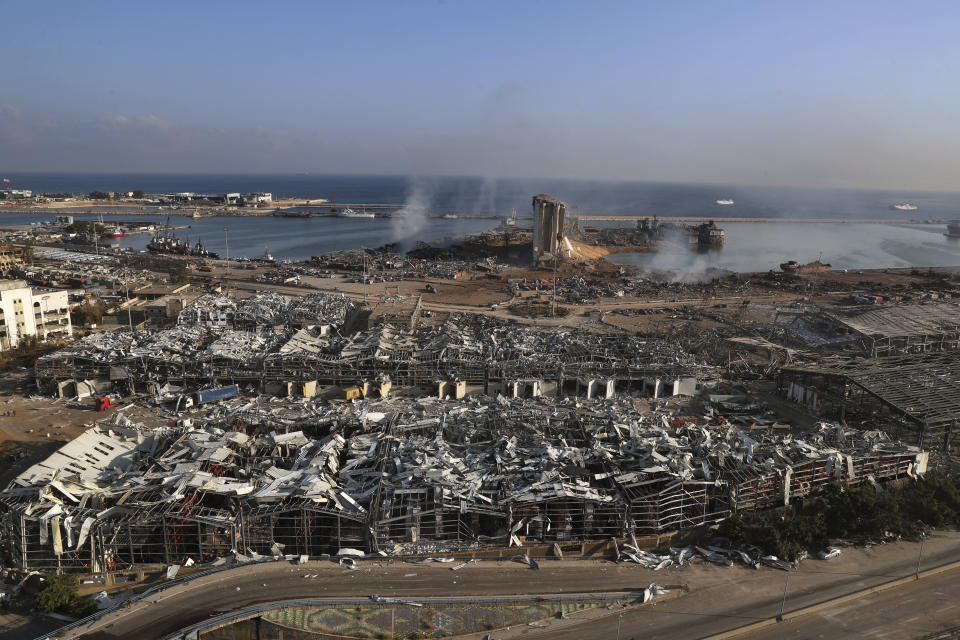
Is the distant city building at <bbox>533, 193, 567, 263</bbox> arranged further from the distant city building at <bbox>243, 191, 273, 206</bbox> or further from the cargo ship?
the distant city building at <bbox>243, 191, 273, 206</bbox>

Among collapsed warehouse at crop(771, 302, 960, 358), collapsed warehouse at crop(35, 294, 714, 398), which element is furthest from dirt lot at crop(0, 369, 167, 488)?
collapsed warehouse at crop(771, 302, 960, 358)

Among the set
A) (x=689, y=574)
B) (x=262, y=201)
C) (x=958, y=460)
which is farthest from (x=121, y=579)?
(x=262, y=201)

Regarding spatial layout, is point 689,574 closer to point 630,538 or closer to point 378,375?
point 630,538

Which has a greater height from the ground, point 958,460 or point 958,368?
point 958,368

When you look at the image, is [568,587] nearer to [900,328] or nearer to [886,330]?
[886,330]

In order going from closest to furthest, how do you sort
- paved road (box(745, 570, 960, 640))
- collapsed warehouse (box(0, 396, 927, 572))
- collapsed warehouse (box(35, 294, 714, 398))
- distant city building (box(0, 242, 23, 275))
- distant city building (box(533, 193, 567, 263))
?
paved road (box(745, 570, 960, 640)) → collapsed warehouse (box(0, 396, 927, 572)) → collapsed warehouse (box(35, 294, 714, 398)) → distant city building (box(0, 242, 23, 275)) → distant city building (box(533, 193, 567, 263))

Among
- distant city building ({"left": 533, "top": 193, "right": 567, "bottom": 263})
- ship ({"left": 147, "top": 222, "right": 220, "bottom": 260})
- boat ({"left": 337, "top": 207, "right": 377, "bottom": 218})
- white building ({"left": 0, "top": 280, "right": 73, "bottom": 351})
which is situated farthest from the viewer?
boat ({"left": 337, "top": 207, "right": 377, "bottom": 218})

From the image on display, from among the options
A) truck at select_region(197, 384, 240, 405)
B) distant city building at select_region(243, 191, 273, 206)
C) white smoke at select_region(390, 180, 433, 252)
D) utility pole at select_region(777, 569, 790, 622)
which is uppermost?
distant city building at select_region(243, 191, 273, 206)

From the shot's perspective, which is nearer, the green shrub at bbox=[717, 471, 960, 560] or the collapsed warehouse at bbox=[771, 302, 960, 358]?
the green shrub at bbox=[717, 471, 960, 560]
